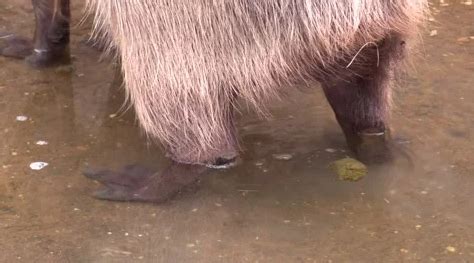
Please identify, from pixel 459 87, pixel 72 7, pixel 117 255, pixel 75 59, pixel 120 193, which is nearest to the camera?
pixel 117 255

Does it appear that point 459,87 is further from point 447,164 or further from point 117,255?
point 117,255

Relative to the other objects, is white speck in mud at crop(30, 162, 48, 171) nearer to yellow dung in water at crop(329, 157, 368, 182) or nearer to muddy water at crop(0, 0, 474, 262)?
muddy water at crop(0, 0, 474, 262)

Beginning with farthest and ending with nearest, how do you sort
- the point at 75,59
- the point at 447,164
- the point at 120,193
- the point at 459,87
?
1. the point at 75,59
2. the point at 459,87
3. the point at 447,164
4. the point at 120,193

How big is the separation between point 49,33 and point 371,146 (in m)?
1.32

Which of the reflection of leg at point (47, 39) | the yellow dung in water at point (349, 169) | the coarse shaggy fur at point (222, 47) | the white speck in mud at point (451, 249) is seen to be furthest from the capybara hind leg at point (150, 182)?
the reflection of leg at point (47, 39)

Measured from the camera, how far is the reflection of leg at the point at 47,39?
3.28 meters

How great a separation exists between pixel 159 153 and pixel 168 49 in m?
0.53

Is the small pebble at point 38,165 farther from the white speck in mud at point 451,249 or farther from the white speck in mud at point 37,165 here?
the white speck in mud at point 451,249

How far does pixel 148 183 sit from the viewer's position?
2619 mm

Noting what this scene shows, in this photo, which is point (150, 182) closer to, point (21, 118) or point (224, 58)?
point (224, 58)

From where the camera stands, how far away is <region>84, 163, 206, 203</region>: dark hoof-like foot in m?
2.57

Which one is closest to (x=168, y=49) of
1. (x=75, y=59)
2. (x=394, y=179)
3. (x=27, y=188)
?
(x=27, y=188)

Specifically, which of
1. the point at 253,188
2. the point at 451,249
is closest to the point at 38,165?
the point at 253,188

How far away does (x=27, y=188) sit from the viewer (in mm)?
2596
